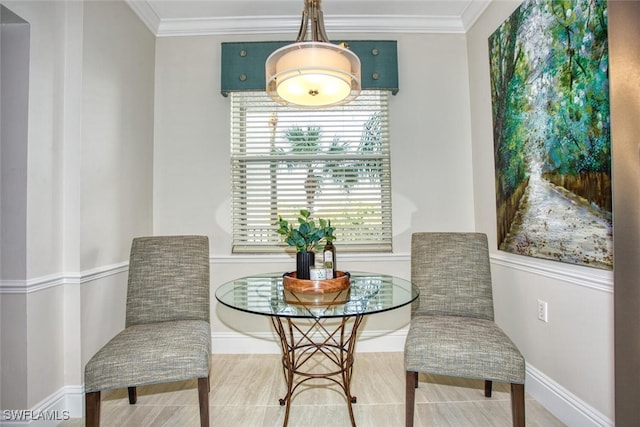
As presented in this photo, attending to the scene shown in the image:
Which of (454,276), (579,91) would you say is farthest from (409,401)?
(579,91)

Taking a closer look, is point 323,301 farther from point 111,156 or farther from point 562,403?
point 111,156

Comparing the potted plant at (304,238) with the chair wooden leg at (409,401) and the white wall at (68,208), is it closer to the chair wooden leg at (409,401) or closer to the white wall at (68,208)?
the chair wooden leg at (409,401)

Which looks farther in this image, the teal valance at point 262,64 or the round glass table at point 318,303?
the teal valance at point 262,64

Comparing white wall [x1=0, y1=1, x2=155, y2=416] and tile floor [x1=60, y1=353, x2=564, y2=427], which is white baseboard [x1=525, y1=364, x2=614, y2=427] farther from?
white wall [x1=0, y1=1, x2=155, y2=416]

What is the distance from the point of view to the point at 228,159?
276 centimetres

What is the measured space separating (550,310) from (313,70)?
1839 mm

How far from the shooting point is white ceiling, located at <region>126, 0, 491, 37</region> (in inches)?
101

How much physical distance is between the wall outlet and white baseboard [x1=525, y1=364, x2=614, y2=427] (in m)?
0.34

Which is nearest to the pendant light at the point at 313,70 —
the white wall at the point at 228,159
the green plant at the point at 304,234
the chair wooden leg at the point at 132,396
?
the green plant at the point at 304,234

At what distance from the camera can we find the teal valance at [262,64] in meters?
2.67

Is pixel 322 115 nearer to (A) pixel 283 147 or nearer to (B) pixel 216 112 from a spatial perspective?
(A) pixel 283 147

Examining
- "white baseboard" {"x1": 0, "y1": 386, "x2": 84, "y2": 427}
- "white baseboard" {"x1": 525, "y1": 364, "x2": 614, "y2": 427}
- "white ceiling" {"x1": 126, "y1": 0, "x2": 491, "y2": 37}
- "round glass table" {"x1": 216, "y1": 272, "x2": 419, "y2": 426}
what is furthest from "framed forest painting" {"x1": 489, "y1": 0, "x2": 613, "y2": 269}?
"white baseboard" {"x1": 0, "y1": 386, "x2": 84, "y2": 427}

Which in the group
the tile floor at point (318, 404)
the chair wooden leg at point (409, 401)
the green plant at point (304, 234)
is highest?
the green plant at point (304, 234)

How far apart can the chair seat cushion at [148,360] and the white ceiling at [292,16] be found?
2407mm
